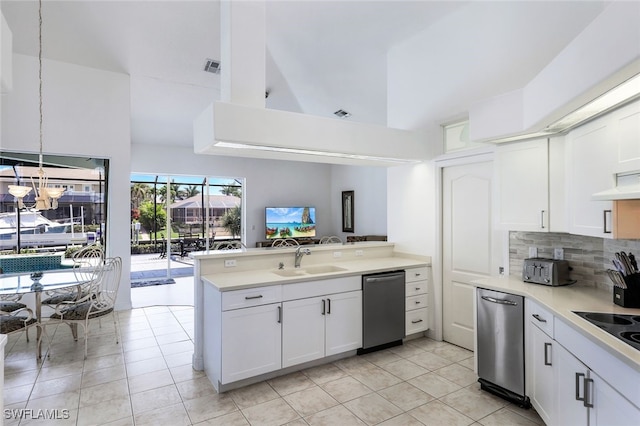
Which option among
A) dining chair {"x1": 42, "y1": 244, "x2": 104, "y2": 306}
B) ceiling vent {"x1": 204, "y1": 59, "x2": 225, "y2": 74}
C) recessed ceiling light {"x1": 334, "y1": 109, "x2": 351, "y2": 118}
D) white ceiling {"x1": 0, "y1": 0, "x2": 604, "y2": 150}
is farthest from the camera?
recessed ceiling light {"x1": 334, "y1": 109, "x2": 351, "y2": 118}

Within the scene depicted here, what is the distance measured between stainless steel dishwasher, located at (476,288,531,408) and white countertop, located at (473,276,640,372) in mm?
113

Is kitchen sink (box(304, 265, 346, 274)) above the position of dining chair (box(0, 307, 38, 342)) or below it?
above

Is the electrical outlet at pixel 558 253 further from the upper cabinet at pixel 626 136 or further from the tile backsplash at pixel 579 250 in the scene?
the upper cabinet at pixel 626 136

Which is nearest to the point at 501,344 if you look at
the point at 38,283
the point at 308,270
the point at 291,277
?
the point at 291,277

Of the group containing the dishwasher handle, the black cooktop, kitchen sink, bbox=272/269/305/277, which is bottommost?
the dishwasher handle

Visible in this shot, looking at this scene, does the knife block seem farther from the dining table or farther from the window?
the window

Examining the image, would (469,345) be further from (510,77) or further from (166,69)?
(166,69)

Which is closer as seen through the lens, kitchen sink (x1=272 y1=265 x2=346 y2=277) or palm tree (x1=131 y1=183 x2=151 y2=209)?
kitchen sink (x1=272 y1=265 x2=346 y2=277)

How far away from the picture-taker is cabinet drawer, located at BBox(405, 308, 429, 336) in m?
3.92

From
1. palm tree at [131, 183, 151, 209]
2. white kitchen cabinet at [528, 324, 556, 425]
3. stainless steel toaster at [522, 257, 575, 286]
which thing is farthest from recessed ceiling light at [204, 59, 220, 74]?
white kitchen cabinet at [528, 324, 556, 425]

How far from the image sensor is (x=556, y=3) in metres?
2.89

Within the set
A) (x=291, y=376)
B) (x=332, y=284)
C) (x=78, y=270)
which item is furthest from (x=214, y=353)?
(x=78, y=270)

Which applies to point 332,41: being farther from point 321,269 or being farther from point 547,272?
point 547,272

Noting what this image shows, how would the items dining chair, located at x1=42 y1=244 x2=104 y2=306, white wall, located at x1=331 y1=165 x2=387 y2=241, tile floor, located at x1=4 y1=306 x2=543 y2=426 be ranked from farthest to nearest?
1. white wall, located at x1=331 y1=165 x2=387 y2=241
2. dining chair, located at x1=42 y1=244 x2=104 y2=306
3. tile floor, located at x1=4 y1=306 x2=543 y2=426
